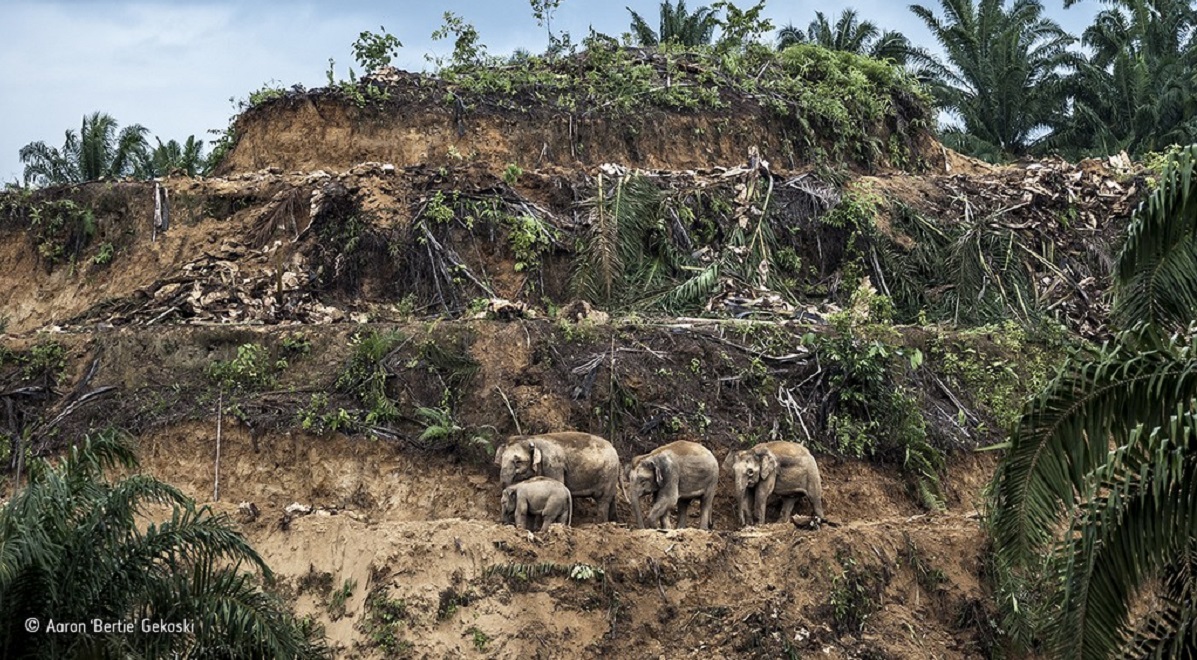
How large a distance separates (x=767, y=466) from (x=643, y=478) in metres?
1.62

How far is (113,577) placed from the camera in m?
15.0

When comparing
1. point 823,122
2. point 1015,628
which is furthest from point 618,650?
point 823,122

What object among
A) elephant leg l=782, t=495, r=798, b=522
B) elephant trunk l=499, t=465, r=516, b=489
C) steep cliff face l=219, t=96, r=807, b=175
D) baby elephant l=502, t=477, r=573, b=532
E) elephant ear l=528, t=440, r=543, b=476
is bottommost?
elephant leg l=782, t=495, r=798, b=522

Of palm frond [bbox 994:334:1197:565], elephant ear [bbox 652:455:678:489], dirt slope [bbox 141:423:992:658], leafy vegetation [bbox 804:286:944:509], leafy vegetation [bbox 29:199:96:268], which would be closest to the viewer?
palm frond [bbox 994:334:1197:565]

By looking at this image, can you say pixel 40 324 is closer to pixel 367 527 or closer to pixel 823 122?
pixel 367 527

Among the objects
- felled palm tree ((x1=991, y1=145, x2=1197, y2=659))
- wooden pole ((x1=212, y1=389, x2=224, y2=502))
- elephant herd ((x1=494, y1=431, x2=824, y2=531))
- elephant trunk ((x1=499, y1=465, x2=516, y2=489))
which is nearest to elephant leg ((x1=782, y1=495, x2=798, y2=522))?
elephant herd ((x1=494, y1=431, x2=824, y2=531))

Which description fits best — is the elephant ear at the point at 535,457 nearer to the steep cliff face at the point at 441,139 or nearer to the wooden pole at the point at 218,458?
the wooden pole at the point at 218,458

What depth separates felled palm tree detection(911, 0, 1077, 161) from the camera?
45.2 m

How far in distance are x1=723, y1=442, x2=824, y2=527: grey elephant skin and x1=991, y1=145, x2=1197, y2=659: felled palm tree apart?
7.49 meters

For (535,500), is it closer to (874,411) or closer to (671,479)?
(671,479)

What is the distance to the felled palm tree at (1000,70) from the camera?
148ft

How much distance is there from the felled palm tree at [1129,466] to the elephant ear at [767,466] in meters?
7.46

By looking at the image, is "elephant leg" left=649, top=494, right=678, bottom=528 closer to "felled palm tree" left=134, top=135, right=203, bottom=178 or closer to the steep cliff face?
the steep cliff face

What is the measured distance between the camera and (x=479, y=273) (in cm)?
2608
